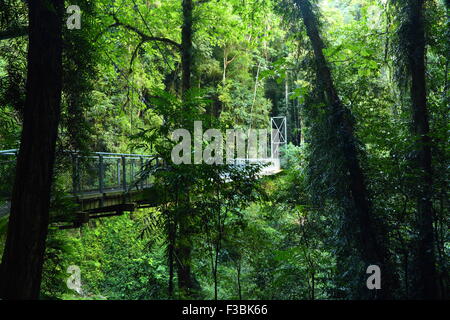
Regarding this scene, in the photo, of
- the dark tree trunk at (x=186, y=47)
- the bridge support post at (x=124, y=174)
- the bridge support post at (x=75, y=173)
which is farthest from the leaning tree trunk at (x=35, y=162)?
the bridge support post at (x=124, y=174)

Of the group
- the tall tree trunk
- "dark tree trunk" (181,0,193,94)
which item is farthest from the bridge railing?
"dark tree trunk" (181,0,193,94)

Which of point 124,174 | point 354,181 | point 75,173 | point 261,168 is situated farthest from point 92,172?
point 354,181

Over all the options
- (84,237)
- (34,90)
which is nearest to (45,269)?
(34,90)

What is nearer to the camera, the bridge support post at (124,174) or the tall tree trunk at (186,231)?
the tall tree trunk at (186,231)

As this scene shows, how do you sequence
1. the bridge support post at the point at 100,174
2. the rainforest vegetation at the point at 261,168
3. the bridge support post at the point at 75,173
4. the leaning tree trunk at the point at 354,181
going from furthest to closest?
the bridge support post at the point at 100,174
the bridge support post at the point at 75,173
the leaning tree trunk at the point at 354,181
the rainforest vegetation at the point at 261,168

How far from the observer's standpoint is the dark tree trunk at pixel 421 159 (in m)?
3.86

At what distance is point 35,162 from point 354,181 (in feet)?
13.1

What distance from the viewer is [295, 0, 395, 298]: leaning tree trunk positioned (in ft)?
13.2

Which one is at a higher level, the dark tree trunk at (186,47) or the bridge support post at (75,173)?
the dark tree trunk at (186,47)

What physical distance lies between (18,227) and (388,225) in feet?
14.9

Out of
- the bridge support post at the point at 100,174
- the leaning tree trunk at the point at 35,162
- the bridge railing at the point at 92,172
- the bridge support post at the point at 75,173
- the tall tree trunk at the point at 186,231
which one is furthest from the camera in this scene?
the bridge support post at the point at 100,174

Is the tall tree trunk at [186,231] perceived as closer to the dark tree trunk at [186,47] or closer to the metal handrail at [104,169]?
the dark tree trunk at [186,47]

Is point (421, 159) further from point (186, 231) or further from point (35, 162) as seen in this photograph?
point (35, 162)

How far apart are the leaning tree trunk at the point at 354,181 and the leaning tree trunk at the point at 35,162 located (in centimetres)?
350
